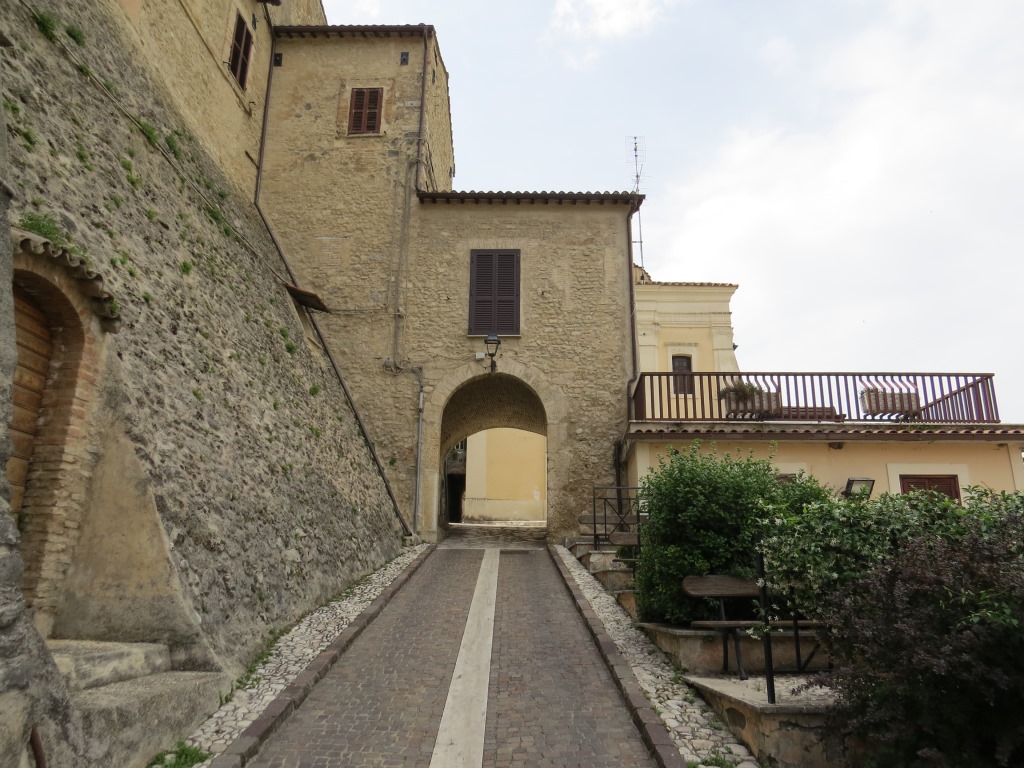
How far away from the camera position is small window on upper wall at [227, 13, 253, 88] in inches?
539

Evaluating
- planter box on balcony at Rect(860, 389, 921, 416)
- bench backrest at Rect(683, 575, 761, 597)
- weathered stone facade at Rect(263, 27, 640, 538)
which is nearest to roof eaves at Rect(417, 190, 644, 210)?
weathered stone facade at Rect(263, 27, 640, 538)

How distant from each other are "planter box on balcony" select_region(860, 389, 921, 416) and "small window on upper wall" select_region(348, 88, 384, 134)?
12.9 meters

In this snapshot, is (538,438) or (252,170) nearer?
(252,170)

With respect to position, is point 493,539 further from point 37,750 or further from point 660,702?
point 37,750

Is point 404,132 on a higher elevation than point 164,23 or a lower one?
higher

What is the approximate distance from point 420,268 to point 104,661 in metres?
11.7

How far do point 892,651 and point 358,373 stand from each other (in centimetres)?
1218

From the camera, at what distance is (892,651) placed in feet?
11.0

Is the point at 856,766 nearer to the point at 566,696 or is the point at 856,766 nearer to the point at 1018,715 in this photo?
the point at 1018,715

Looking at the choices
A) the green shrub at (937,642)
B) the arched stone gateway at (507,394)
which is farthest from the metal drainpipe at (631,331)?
the green shrub at (937,642)

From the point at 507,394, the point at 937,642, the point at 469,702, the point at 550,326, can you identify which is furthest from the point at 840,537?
the point at 507,394

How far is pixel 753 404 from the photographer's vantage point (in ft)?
42.7

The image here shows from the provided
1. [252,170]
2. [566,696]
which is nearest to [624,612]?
[566,696]

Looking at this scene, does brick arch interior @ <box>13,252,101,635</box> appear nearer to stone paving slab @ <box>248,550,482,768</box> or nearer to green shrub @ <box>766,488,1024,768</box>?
stone paving slab @ <box>248,550,482,768</box>
